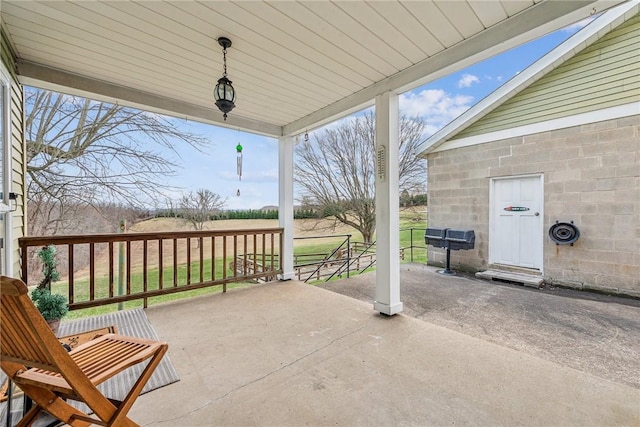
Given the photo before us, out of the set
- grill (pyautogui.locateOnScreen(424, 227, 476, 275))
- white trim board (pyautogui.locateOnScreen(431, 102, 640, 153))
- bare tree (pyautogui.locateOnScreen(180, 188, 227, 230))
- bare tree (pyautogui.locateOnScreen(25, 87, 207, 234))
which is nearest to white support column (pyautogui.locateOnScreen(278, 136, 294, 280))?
bare tree (pyautogui.locateOnScreen(180, 188, 227, 230))

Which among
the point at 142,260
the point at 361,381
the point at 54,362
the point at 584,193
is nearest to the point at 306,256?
the point at 142,260

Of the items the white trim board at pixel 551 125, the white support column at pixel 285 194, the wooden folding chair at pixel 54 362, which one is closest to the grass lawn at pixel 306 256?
the white support column at pixel 285 194

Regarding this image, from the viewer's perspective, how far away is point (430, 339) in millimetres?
2383

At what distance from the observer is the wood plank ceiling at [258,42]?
1.85m

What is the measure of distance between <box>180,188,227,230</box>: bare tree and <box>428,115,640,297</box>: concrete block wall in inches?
201

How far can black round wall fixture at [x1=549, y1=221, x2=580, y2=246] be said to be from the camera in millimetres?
3996

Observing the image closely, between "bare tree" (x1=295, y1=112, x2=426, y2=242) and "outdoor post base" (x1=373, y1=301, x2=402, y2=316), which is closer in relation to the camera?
"outdoor post base" (x1=373, y1=301, x2=402, y2=316)

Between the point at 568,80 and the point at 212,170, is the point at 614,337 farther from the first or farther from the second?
the point at 212,170

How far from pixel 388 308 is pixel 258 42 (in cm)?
275

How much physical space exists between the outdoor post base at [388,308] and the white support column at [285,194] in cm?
182

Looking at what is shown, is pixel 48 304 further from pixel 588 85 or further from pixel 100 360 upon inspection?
pixel 588 85

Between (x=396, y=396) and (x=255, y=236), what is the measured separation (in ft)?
9.80

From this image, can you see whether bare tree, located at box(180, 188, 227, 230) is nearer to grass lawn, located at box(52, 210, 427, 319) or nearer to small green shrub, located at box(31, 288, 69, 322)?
grass lawn, located at box(52, 210, 427, 319)

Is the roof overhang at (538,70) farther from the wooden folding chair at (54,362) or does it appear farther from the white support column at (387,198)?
the wooden folding chair at (54,362)
